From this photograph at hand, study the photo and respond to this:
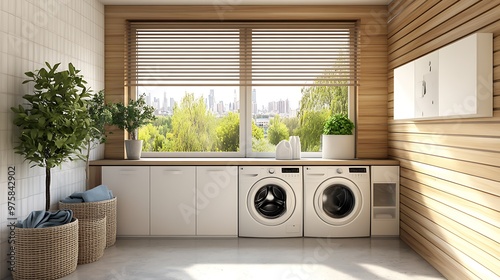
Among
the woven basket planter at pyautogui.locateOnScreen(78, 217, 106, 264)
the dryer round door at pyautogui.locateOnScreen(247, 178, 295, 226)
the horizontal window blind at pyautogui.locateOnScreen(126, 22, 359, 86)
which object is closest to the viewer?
the woven basket planter at pyautogui.locateOnScreen(78, 217, 106, 264)

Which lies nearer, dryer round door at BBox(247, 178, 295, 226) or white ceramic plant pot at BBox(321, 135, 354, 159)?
dryer round door at BBox(247, 178, 295, 226)

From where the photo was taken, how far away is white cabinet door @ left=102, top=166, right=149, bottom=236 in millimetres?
4629

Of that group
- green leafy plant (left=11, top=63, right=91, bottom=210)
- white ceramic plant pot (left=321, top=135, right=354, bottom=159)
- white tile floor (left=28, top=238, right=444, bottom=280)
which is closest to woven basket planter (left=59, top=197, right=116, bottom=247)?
white tile floor (left=28, top=238, right=444, bottom=280)

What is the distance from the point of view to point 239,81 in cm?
516

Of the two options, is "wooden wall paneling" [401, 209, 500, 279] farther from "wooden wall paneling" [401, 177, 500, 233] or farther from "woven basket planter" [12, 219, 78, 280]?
"woven basket planter" [12, 219, 78, 280]

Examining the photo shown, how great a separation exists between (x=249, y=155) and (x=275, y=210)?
81 cm

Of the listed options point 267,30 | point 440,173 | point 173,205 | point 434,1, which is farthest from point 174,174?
point 434,1

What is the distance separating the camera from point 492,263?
2781 mm

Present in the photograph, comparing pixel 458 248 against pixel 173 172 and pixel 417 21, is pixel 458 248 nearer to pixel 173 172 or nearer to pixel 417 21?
pixel 417 21

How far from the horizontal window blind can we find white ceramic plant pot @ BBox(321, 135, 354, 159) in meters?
0.68

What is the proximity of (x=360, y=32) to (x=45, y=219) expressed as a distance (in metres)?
3.76

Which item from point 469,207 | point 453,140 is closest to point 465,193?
point 469,207

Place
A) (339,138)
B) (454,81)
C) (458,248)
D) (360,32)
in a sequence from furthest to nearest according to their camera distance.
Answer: (360,32)
(339,138)
(458,248)
(454,81)

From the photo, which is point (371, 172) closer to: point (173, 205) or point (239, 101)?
point (239, 101)
